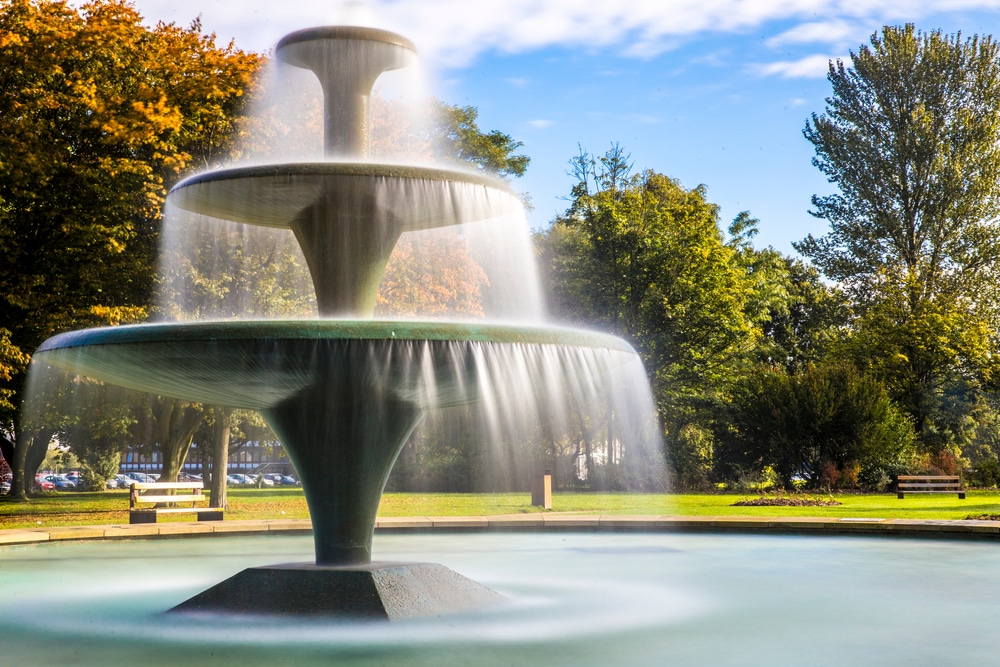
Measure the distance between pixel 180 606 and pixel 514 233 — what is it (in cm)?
574

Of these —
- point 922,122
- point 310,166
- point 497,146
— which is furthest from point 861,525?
point 922,122

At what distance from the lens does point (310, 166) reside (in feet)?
28.2

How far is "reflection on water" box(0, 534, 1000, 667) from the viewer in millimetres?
6355

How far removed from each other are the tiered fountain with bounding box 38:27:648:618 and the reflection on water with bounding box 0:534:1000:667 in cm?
49

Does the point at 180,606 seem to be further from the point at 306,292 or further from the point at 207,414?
the point at 207,414

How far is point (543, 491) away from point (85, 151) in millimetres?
12540

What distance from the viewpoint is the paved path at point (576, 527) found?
46.7 feet

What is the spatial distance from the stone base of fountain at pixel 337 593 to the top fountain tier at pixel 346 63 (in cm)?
413

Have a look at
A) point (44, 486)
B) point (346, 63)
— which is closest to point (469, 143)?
point (346, 63)

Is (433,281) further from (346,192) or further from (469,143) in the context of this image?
(346,192)

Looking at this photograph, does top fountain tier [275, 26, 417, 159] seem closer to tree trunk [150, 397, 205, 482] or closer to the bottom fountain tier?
the bottom fountain tier

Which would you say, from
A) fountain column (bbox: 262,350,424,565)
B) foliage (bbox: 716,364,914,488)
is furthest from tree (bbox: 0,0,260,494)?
foliage (bbox: 716,364,914,488)

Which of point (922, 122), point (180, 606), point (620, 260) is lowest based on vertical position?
point (180, 606)

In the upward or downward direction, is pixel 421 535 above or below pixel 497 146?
below
